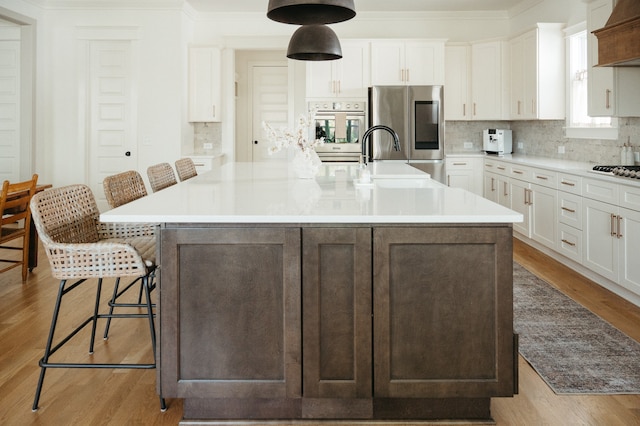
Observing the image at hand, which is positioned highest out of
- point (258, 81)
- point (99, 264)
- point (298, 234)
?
point (258, 81)

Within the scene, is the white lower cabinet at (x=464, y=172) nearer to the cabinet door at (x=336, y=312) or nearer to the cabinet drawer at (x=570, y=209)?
the cabinet drawer at (x=570, y=209)

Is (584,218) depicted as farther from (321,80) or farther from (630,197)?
(321,80)

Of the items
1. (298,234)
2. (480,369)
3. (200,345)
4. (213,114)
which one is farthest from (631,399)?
(213,114)

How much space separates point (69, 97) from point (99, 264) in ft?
17.8

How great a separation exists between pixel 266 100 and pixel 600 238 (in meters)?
6.07

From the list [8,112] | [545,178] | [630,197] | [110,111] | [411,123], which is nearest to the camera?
[630,197]

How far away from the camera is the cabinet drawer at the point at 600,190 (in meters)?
3.83

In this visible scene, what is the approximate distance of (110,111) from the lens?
6953 millimetres

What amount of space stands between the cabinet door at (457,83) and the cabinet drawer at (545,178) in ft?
6.94

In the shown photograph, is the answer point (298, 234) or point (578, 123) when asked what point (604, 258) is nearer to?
point (578, 123)

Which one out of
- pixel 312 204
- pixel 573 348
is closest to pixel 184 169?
pixel 312 204

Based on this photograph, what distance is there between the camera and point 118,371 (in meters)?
2.70

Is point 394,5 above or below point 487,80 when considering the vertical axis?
above

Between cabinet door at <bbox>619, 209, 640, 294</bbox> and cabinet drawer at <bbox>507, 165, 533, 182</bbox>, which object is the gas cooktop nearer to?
cabinet door at <bbox>619, 209, 640, 294</bbox>
